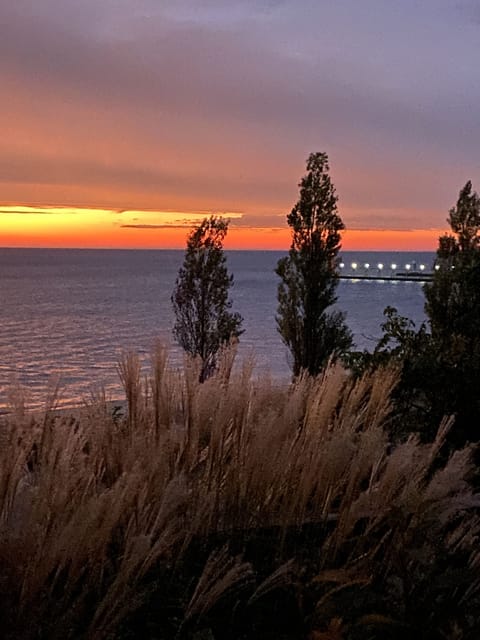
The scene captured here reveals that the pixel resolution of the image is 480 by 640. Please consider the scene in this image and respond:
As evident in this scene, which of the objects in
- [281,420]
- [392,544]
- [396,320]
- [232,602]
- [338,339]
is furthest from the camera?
[338,339]

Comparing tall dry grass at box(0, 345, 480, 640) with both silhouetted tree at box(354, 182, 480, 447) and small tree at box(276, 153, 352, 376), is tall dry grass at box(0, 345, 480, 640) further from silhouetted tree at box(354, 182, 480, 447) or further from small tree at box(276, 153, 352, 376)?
small tree at box(276, 153, 352, 376)

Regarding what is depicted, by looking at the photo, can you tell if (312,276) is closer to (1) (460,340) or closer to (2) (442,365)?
(1) (460,340)

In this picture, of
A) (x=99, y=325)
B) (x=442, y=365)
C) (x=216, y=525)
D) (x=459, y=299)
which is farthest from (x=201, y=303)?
(x=99, y=325)

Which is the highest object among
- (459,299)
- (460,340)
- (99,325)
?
(459,299)

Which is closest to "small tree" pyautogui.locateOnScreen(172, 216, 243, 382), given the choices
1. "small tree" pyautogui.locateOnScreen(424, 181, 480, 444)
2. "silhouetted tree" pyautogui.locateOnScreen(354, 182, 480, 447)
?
"small tree" pyautogui.locateOnScreen(424, 181, 480, 444)

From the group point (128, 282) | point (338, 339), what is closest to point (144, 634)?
point (338, 339)

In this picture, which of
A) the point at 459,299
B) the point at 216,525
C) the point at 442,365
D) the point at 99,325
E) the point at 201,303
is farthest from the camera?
the point at 99,325

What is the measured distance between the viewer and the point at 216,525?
2.70 meters

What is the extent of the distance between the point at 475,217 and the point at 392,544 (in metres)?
15.4

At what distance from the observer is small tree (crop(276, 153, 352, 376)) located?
13328 mm

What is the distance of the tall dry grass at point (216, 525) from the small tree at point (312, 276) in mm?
9960

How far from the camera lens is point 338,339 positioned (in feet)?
43.8

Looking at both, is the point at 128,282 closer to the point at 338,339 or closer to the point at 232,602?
the point at 338,339

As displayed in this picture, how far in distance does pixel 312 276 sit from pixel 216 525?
11064 millimetres
